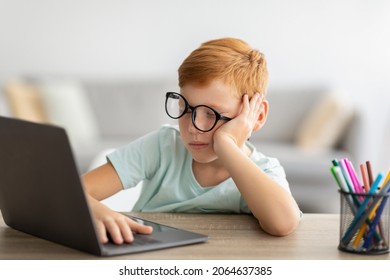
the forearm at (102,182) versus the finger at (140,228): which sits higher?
the finger at (140,228)

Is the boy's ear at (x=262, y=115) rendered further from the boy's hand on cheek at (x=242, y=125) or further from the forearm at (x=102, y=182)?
the forearm at (x=102, y=182)

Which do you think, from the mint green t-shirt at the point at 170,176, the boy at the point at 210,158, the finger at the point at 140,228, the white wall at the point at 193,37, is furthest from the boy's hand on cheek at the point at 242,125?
the white wall at the point at 193,37

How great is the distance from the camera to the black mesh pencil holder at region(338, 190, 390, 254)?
1.04 meters

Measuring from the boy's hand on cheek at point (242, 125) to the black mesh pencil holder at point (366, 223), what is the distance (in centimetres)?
31

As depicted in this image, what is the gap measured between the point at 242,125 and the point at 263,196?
18cm

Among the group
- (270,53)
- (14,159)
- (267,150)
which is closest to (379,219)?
(14,159)

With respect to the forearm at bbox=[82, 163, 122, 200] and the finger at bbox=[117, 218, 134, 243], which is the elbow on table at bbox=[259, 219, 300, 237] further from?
the forearm at bbox=[82, 163, 122, 200]

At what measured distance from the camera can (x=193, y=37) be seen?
538 cm

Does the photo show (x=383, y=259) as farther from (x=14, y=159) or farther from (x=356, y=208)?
(x=14, y=159)

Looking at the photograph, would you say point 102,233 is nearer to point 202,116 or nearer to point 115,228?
point 115,228

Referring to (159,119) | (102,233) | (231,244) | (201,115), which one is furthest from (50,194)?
(159,119)

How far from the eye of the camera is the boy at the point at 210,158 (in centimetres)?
122

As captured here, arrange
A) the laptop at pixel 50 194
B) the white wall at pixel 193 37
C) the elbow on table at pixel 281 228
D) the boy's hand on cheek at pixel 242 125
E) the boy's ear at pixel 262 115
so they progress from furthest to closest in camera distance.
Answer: the white wall at pixel 193 37 < the boy's ear at pixel 262 115 < the boy's hand on cheek at pixel 242 125 < the elbow on table at pixel 281 228 < the laptop at pixel 50 194
